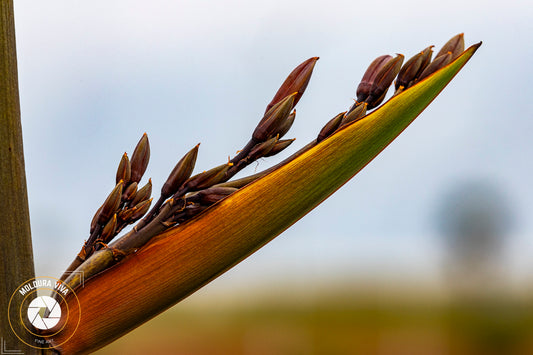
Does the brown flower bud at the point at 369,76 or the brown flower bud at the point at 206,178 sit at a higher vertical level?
the brown flower bud at the point at 369,76

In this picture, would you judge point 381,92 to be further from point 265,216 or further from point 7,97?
point 7,97

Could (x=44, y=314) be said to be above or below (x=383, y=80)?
below

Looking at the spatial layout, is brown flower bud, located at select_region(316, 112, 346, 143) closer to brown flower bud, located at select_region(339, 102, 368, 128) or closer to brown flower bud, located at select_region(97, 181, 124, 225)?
brown flower bud, located at select_region(339, 102, 368, 128)

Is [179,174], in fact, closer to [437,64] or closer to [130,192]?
[130,192]

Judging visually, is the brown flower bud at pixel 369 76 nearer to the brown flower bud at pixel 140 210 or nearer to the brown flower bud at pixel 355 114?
the brown flower bud at pixel 355 114

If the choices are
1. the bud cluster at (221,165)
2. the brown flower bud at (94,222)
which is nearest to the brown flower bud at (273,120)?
the bud cluster at (221,165)

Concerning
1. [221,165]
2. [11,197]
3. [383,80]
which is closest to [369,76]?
[383,80]

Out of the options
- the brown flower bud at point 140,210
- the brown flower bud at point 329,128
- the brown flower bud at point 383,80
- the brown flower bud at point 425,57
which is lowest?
the brown flower bud at point 140,210
